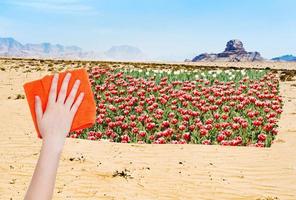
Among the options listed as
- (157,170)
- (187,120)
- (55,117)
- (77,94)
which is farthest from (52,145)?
(187,120)

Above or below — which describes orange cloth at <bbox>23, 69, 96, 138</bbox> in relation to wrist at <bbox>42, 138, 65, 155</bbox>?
above

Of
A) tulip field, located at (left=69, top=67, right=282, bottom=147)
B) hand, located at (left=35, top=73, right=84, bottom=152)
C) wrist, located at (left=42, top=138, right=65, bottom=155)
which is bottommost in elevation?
tulip field, located at (left=69, top=67, right=282, bottom=147)

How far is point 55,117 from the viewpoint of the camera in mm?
2010

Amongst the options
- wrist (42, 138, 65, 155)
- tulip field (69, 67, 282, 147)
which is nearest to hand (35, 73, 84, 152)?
wrist (42, 138, 65, 155)

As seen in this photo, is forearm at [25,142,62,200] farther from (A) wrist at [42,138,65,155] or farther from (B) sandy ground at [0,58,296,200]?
(B) sandy ground at [0,58,296,200]

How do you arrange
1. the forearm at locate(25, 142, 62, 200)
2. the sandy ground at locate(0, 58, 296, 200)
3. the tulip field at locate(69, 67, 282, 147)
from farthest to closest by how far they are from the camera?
the tulip field at locate(69, 67, 282, 147) → the sandy ground at locate(0, 58, 296, 200) → the forearm at locate(25, 142, 62, 200)

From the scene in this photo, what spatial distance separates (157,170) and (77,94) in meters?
8.62

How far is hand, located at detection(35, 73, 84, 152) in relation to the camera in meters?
2.00

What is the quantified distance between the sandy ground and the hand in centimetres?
696

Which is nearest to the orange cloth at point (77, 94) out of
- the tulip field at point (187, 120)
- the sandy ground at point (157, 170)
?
the sandy ground at point (157, 170)

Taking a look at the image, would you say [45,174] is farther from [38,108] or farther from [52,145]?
[38,108]

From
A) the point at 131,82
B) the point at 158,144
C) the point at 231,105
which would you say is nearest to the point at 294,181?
the point at 158,144

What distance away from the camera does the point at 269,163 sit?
1101 cm

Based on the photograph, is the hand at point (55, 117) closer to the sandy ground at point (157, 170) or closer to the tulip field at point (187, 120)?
the sandy ground at point (157, 170)
